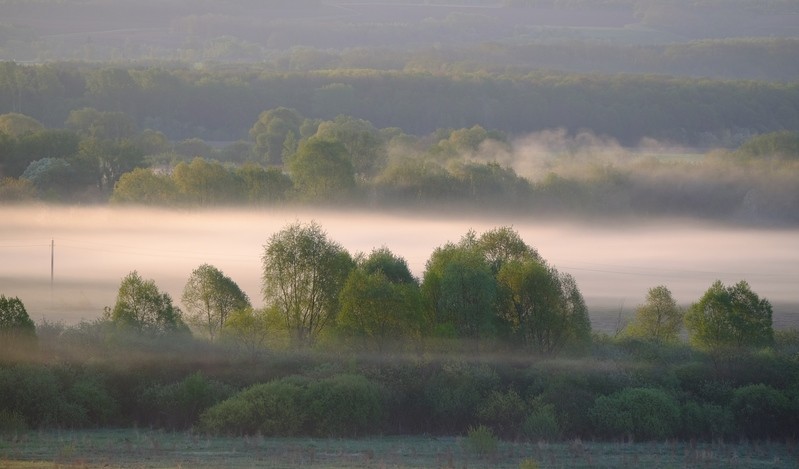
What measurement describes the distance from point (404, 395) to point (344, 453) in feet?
19.8

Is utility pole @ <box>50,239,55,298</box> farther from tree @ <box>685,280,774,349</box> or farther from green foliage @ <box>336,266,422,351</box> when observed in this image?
tree @ <box>685,280,774,349</box>

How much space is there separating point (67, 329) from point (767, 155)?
6976 cm

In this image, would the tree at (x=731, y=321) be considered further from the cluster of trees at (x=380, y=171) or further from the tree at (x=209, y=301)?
the cluster of trees at (x=380, y=171)

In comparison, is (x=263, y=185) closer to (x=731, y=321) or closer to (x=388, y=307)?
(x=388, y=307)

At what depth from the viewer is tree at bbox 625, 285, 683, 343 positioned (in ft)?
156

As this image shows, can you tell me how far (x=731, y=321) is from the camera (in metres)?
41.5

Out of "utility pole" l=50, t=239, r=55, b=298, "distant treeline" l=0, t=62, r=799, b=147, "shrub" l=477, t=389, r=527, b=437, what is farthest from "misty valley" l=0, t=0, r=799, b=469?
"distant treeline" l=0, t=62, r=799, b=147

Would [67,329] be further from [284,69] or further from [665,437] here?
[284,69]

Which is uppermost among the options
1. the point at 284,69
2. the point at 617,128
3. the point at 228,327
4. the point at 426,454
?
the point at 284,69

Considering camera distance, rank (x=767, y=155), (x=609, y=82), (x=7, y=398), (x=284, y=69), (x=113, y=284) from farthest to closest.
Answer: (x=284, y=69)
(x=609, y=82)
(x=767, y=155)
(x=113, y=284)
(x=7, y=398)

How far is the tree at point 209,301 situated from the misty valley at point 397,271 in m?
0.09

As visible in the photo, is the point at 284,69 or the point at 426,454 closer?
the point at 426,454

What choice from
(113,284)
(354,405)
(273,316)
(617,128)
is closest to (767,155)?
(617,128)

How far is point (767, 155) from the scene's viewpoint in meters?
99.4
